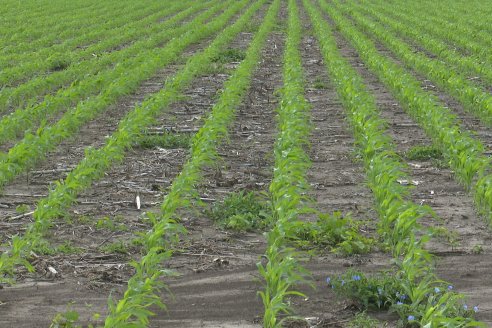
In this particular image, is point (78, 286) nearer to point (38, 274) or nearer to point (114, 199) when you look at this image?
point (38, 274)

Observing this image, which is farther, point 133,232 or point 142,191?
point 142,191

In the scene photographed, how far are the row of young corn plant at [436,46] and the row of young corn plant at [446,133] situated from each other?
4.95ft

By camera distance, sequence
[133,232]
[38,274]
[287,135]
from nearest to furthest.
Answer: [38,274]
[133,232]
[287,135]

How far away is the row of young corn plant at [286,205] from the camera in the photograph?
527 centimetres

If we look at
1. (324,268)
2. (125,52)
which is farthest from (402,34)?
(324,268)

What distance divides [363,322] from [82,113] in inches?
263

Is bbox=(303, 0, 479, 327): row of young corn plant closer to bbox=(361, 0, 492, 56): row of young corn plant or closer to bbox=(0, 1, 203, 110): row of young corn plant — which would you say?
bbox=(0, 1, 203, 110): row of young corn plant

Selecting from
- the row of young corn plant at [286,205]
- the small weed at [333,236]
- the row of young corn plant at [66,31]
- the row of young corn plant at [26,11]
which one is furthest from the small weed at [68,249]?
the row of young corn plant at [26,11]

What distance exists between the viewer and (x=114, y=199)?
778cm

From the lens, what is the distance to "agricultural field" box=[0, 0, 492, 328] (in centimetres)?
545

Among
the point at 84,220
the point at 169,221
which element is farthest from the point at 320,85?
the point at 169,221

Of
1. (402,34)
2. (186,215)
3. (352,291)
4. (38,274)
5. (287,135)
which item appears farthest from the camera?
(402,34)

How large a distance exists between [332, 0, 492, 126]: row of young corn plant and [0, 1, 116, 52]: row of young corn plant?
861cm

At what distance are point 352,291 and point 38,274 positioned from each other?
217cm
